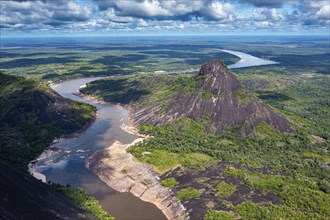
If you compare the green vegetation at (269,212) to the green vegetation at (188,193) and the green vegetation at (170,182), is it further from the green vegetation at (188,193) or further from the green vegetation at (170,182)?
the green vegetation at (170,182)

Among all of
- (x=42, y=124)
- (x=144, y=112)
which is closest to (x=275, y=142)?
(x=144, y=112)

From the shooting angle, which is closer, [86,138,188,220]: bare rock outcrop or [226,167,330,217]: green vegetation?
[226,167,330,217]: green vegetation

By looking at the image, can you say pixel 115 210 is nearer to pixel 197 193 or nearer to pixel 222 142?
pixel 197 193

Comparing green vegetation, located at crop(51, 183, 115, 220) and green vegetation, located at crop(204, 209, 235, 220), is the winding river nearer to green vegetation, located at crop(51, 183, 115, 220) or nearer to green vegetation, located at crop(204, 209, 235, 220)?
green vegetation, located at crop(51, 183, 115, 220)

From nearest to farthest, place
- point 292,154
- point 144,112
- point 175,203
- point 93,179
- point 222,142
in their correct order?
point 175,203
point 93,179
point 292,154
point 222,142
point 144,112

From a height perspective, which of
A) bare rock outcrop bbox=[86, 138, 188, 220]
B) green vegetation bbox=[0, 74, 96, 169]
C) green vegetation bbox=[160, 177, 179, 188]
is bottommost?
bare rock outcrop bbox=[86, 138, 188, 220]

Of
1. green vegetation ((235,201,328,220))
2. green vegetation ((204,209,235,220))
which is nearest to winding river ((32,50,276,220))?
green vegetation ((204,209,235,220))

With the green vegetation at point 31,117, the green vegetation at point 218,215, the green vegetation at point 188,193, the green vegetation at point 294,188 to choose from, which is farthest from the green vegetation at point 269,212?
the green vegetation at point 31,117
